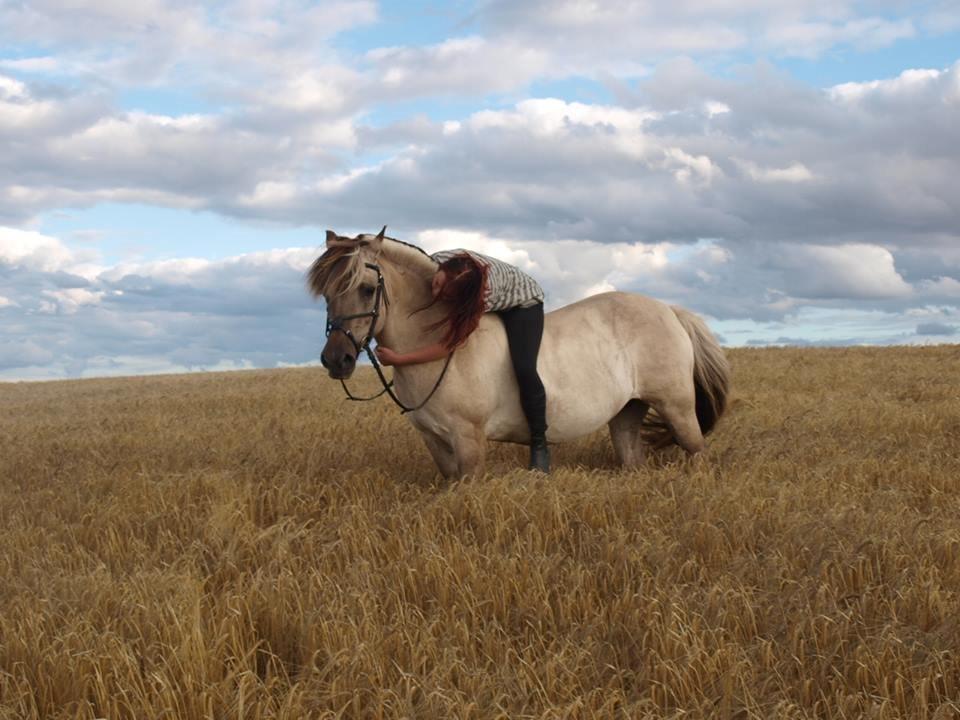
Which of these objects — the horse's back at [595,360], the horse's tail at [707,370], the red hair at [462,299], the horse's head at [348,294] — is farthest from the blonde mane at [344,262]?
the horse's tail at [707,370]

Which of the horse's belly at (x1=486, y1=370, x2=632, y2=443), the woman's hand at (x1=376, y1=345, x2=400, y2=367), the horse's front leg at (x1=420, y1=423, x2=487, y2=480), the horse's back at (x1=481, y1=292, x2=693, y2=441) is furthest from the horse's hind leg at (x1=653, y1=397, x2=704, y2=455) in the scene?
the woman's hand at (x1=376, y1=345, x2=400, y2=367)

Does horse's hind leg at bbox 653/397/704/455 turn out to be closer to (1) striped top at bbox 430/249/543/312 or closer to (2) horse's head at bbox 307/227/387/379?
(1) striped top at bbox 430/249/543/312

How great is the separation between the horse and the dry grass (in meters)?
0.48

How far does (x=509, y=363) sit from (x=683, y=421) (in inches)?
78.2

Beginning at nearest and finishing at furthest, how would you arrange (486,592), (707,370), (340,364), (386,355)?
(486,592) → (340,364) → (386,355) → (707,370)

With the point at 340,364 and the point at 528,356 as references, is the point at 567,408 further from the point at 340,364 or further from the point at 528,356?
the point at 340,364

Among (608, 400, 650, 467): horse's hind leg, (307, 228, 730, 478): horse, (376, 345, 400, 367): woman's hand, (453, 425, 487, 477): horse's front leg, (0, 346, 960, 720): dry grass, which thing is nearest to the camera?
(0, 346, 960, 720): dry grass

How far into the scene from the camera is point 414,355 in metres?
6.07

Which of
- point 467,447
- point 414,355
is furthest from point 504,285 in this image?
point 467,447

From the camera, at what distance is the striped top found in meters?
6.39

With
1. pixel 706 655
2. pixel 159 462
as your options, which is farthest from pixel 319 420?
pixel 706 655

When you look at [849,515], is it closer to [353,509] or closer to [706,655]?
[706,655]

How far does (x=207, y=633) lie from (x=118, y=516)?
8.52 feet

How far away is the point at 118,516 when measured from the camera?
5887 millimetres
